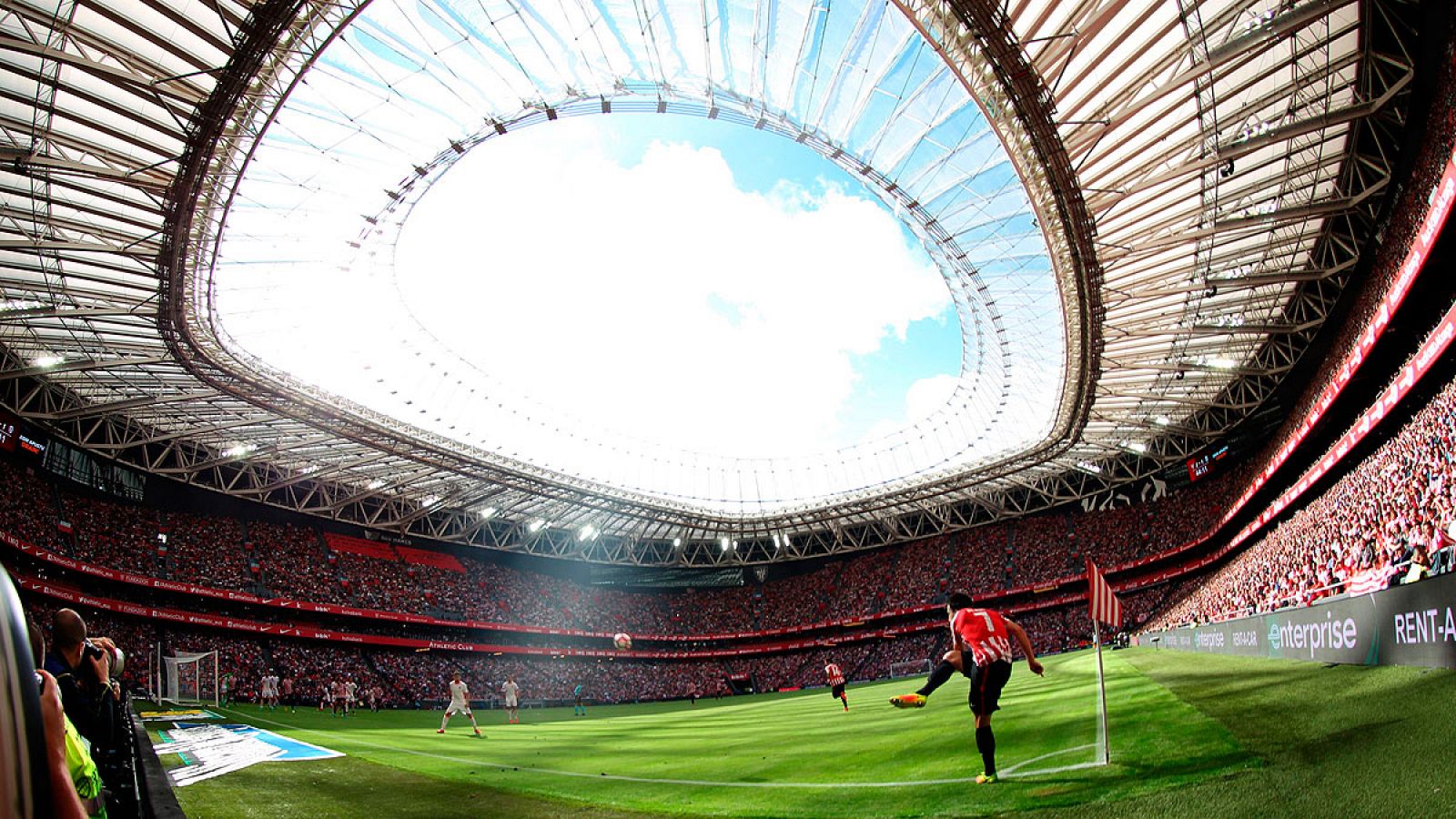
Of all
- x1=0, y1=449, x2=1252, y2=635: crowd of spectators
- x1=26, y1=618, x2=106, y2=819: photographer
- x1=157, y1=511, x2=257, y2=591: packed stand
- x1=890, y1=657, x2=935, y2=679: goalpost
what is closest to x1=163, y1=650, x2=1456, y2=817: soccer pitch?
x1=26, y1=618, x2=106, y2=819: photographer

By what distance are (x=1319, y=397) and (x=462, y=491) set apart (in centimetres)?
4423

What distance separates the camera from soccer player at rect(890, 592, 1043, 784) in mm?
8148

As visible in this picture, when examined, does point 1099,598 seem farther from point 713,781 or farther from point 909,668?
point 909,668

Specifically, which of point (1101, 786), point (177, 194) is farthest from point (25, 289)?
point (1101, 786)

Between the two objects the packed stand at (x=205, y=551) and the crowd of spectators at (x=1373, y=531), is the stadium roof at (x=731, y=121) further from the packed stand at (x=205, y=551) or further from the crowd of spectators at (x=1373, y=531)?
the crowd of spectators at (x=1373, y=531)

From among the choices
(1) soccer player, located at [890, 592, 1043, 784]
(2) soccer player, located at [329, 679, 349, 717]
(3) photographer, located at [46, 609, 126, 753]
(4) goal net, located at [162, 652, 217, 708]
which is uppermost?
(3) photographer, located at [46, 609, 126, 753]

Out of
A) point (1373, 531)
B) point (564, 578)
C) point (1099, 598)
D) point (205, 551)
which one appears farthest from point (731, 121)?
point (564, 578)

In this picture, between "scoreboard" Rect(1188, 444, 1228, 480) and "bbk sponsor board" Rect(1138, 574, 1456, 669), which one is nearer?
"bbk sponsor board" Rect(1138, 574, 1456, 669)

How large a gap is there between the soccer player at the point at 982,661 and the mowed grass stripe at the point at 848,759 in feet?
1.56

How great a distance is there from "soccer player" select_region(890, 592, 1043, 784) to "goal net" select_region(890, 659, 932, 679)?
167 feet

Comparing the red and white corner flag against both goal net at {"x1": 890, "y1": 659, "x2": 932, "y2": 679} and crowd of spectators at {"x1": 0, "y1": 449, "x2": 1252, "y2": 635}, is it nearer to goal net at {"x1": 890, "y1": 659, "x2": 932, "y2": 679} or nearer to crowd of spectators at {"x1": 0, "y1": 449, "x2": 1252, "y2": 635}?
crowd of spectators at {"x1": 0, "y1": 449, "x2": 1252, "y2": 635}

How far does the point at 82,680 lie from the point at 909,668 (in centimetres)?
5685

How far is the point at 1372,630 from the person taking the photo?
11.3 m

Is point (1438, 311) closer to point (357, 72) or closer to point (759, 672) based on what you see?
point (357, 72)
